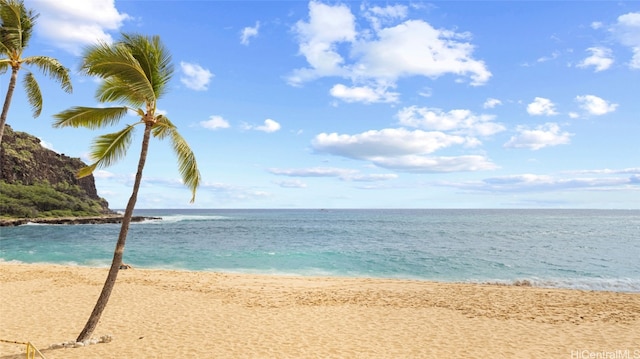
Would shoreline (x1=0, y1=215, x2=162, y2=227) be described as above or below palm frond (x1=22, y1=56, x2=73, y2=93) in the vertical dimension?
below

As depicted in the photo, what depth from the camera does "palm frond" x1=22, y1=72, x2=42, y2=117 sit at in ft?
45.0

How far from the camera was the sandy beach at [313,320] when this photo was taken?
36.6 feet

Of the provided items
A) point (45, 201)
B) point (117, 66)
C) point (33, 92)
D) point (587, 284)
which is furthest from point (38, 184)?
point (587, 284)

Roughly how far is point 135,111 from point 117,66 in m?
1.38

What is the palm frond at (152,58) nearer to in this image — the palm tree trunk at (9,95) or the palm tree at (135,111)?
the palm tree at (135,111)

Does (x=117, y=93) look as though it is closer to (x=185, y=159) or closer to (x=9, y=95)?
(x=185, y=159)

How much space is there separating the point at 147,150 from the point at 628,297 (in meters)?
23.5

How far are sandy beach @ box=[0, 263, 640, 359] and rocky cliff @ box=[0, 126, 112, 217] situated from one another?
323ft

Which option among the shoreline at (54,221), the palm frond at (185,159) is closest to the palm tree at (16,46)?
the palm frond at (185,159)

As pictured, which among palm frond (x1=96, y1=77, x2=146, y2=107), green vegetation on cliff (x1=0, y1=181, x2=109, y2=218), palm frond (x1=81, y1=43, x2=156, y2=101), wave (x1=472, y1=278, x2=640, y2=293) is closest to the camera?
palm frond (x1=81, y1=43, x2=156, y2=101)

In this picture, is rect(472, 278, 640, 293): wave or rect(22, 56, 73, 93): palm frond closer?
rect(22, 56, 73, 93): palm frond

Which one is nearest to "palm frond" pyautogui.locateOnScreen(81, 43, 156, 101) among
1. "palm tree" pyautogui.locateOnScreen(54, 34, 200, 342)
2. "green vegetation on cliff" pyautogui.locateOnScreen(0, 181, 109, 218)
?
"palm tree" pyautogui.locateOnScreen(54, 34, 200, 342)

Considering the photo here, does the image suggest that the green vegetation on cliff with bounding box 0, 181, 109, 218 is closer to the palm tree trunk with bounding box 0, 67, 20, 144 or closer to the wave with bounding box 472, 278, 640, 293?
the palm tree trunk with bounding box 0, 67, 20, 144

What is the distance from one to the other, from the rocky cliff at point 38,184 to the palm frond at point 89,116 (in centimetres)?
10737
